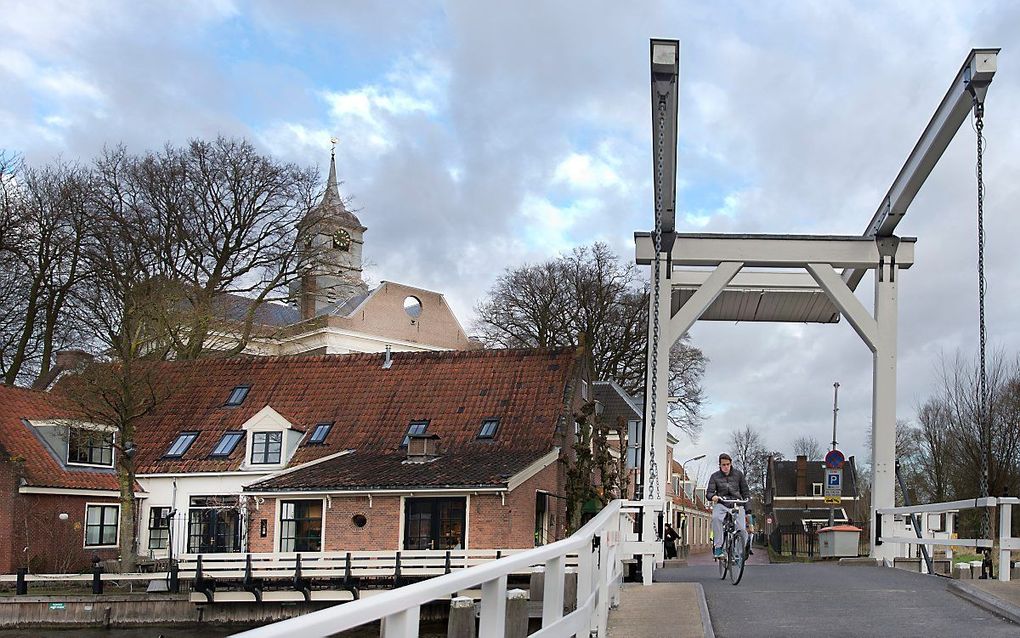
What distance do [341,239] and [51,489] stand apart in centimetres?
1636

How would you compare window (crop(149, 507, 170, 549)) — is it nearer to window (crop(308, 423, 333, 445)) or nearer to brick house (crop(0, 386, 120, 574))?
brick house (crop(0, 386, 120, 574))

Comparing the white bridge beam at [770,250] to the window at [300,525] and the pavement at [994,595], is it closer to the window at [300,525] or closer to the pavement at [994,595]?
the pavement at [994,595]

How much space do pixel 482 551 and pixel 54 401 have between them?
1361 cm

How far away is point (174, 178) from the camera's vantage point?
41594 mm

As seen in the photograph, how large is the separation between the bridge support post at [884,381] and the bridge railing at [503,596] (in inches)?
273

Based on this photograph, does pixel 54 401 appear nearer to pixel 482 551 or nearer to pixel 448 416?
pixel 448 416

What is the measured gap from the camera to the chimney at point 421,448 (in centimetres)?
3216

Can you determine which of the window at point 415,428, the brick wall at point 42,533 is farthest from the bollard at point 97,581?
the window at point 415,428

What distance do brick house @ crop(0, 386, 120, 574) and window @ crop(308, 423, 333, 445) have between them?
17.7 feet

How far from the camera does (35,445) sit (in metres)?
33.5

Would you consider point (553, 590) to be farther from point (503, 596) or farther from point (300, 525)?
point (300, 525)

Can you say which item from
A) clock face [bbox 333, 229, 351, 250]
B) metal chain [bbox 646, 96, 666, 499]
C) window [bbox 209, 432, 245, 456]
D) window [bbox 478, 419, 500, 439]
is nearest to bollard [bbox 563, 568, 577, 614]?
metal chain [bbox 646, 96, 666, 499]

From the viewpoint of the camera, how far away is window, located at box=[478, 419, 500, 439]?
A: 108 ft

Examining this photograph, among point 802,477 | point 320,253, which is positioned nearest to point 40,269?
point 320,253
